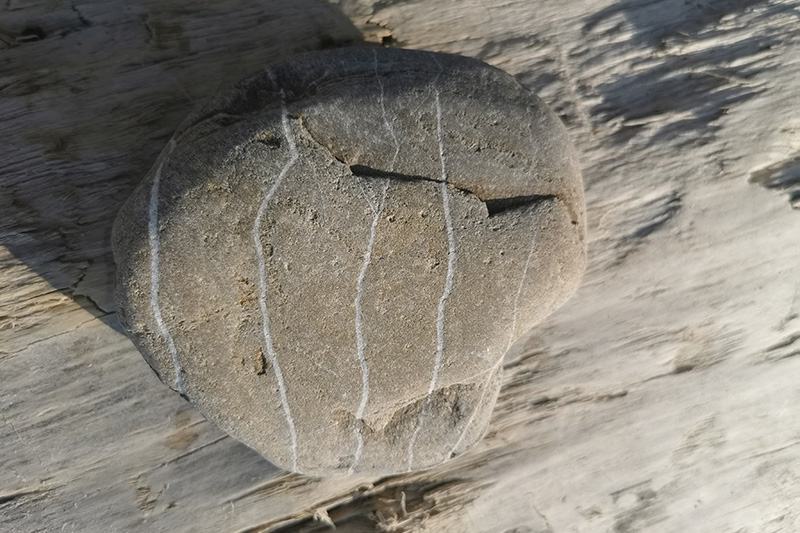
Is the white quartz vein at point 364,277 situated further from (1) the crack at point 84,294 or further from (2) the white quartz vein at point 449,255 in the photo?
(1) the crack at point 84,294

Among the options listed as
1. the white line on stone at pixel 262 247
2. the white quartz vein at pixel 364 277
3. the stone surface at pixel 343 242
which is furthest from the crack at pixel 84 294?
the white quartz vein at pixel 364 277

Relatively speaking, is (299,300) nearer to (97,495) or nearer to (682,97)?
(97,495)

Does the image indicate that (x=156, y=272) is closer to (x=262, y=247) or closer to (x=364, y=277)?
(x=262, y=247)

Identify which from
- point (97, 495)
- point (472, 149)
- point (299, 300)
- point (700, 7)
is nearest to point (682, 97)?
point (700, 7)

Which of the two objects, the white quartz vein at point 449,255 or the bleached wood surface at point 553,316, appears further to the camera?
the bleached wood surface at point 553,316

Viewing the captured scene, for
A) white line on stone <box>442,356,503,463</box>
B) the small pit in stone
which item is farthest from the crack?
white line on stone <box>442,356,503,463</box>

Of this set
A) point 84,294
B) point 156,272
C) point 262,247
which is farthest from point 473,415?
point 84,294
